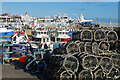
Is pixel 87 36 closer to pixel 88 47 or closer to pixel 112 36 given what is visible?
pixel 88 47

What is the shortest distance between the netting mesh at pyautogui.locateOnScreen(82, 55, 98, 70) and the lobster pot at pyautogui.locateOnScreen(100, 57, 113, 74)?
1.08 ft

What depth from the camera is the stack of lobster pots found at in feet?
28.5

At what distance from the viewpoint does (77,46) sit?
32.2 ft

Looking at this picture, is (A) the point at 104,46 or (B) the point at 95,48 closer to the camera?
(B) the point at 95,48

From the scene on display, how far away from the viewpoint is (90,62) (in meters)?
8.77

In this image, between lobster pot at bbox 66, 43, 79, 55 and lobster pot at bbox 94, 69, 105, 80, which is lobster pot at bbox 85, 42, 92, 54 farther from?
lobster pot at bbox 94, 69, 105, 80

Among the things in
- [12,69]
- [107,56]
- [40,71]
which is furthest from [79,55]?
[12,69]

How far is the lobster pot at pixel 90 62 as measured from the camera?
870 cm

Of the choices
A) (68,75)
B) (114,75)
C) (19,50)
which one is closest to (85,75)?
(68,75)

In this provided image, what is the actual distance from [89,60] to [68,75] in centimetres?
115

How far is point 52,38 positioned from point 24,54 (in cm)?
1121

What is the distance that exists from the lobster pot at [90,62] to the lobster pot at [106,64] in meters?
0.32

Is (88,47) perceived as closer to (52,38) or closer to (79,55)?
(79,55)

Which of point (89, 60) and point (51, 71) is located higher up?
point (89, 60)
